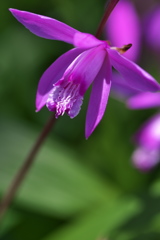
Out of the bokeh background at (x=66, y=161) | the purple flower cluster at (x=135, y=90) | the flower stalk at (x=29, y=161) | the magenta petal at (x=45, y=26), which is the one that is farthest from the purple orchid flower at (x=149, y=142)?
the magenta petal at (x=45, y=26)

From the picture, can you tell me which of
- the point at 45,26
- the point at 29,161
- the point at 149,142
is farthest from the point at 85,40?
the point at 149,142

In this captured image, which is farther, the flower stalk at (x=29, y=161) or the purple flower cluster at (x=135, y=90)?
the purple flower cluster at (x=135, y=90)

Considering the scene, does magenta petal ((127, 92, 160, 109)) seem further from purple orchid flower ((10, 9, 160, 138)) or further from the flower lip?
the flower lip

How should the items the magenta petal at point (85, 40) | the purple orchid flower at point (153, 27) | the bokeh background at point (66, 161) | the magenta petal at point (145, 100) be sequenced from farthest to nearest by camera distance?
the purple orchid flower at point (153, 27)
the bokeh background at point (66, 161)
the magenta petal at point (145, 100)
the magenta petal at point (85, 40)

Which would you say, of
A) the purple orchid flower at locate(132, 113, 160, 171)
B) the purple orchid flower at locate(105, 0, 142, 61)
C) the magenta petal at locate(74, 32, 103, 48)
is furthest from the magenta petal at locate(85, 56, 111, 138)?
the purple orchid flower at locate(105, 0, 142, 61)

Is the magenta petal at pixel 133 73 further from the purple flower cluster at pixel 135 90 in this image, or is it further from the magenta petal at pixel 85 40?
the purple flower cluster at pixel 135 90

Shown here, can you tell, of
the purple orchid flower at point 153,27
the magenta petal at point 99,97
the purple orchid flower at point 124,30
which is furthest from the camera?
the purple orchid flower at point 153,27

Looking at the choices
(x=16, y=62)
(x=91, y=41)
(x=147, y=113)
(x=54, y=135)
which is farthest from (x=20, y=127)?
(x=91, y=41)

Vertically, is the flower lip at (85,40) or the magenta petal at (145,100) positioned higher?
the magenta petal at (145,100)
